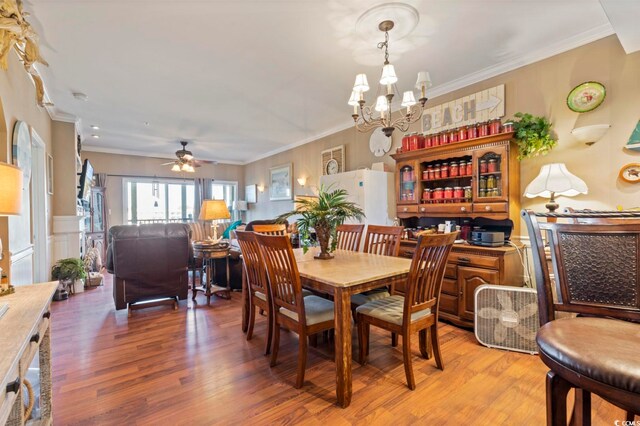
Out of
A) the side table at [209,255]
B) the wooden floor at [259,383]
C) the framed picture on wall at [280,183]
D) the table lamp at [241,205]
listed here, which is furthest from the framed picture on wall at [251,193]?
the wooden floor at [259,383]

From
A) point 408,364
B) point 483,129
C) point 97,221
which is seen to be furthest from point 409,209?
point 97,221

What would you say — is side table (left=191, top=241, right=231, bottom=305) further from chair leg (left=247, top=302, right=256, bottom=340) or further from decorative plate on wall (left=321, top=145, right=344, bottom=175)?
decorative plate on wall (left=321, top=145, right=344, bottom=175)

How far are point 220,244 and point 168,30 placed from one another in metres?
2.52

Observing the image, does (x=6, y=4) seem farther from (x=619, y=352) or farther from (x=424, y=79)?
(x=619, y=352)

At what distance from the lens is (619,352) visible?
2.72ft

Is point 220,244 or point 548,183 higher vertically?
point 548,183

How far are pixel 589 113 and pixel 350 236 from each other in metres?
2.46

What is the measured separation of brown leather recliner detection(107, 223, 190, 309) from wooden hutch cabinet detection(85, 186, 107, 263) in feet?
13.1

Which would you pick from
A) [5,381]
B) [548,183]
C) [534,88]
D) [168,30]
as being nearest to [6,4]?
[168,30]

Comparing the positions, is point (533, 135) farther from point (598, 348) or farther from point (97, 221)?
point (97, 221)

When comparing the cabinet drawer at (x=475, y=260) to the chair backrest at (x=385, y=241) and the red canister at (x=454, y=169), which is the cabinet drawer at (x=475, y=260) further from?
the red canister at (x=454, y=169)

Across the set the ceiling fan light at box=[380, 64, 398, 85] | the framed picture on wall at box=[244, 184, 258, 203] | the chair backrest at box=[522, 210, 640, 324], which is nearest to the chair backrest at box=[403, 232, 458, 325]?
the chair backrest at box=[522, 210, 640, 324]

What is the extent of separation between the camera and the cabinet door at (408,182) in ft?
11.7

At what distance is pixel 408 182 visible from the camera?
3688 millimetres
